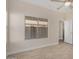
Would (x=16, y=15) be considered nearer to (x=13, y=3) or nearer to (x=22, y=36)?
(x=13, y=3)

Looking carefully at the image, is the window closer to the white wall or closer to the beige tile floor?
the white wall

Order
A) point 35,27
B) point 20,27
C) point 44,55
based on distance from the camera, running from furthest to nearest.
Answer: point 35,27 → point 20,27 → point 44,55

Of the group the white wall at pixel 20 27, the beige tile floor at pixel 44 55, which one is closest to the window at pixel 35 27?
the white wall at pixel 20 27

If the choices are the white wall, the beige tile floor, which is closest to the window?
the white wall

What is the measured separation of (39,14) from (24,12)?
4.31 ft

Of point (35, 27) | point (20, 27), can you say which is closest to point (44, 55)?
point (20, 27)

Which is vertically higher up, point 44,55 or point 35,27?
point 35,27

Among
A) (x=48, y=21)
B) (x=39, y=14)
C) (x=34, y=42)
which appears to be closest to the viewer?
(x=34, y=42)

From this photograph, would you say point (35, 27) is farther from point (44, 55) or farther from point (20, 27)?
point (44, 55)

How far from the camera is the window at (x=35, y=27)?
5.78m

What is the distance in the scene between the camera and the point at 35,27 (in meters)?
6.32

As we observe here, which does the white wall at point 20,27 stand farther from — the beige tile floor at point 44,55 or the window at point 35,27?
the beige tile floor at point 44,55
